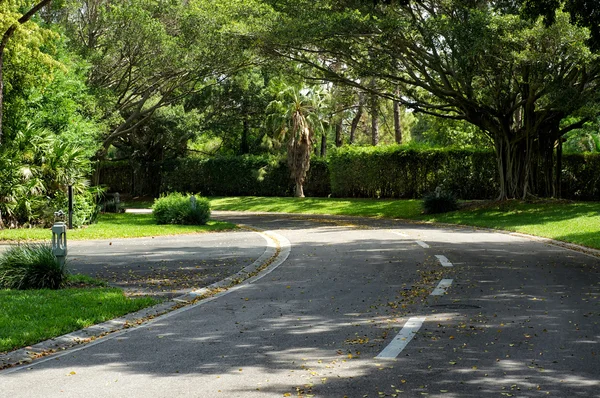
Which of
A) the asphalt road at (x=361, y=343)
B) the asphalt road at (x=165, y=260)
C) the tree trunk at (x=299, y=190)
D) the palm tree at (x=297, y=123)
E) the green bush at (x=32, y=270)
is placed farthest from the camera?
the tree trunk at (x=299, y=190)

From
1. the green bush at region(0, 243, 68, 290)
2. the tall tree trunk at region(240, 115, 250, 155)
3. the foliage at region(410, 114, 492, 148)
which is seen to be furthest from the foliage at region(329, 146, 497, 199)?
the green bush at region(0, 243, 68, 290)

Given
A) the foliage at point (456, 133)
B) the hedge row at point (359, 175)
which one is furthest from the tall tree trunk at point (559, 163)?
the foliage at point (456, 133)

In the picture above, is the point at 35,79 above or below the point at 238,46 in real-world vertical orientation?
below

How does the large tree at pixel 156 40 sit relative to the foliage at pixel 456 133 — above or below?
above

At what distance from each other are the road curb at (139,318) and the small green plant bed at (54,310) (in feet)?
0.37

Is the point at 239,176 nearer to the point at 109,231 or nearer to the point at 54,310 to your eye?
the point at 109,231

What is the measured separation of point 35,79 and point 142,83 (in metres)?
15.2

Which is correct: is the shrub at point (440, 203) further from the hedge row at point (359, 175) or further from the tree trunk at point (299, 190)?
the tree trunk at point (299, 190)

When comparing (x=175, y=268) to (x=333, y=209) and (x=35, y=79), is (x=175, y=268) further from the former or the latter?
(x=333, y=209)

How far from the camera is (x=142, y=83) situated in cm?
4034

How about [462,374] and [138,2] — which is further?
[138,2]

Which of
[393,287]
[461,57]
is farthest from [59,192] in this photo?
[393,287]

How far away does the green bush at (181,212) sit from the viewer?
26.5 meters

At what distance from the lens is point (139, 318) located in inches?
357
